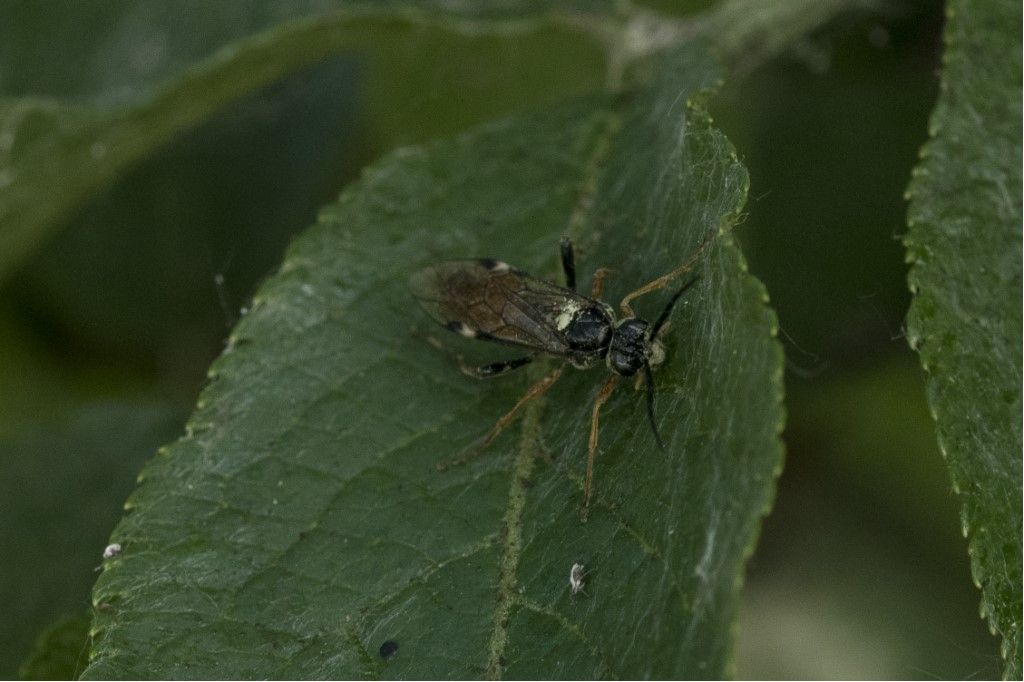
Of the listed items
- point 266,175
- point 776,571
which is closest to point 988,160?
point 776,571

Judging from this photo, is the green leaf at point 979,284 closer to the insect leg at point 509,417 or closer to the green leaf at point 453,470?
the green leaf at point 453,470

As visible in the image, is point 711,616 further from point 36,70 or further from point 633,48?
point 36,70

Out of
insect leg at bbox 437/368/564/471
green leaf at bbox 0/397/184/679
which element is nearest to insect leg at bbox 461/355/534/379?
insect leg at bbox 437/368/564/471

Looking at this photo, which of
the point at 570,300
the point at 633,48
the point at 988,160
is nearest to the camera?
the point at 988,160

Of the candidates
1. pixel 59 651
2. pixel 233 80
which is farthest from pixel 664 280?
pixel 59 651

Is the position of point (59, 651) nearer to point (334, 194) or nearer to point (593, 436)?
point (593, 436)

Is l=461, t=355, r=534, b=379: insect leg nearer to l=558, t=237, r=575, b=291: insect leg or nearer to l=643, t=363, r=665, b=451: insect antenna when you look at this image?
l=558, t=237, r=575, b=291: insect leg

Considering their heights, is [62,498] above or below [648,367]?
below
